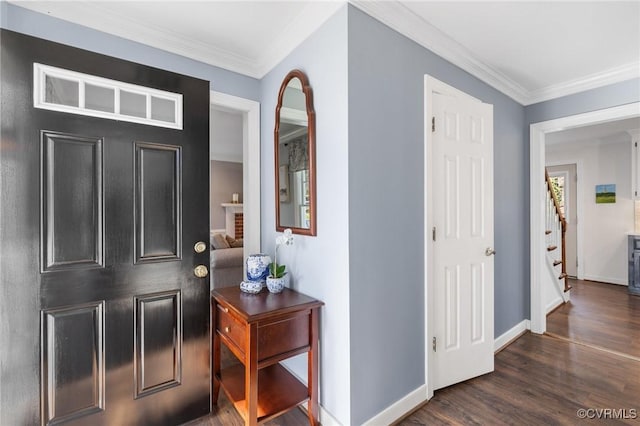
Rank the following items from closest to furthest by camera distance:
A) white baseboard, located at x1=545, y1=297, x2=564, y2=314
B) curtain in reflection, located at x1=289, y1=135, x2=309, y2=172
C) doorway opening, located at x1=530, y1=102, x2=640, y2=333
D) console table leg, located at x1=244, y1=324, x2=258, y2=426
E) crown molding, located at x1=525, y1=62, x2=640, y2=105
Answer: console table leg, located at x1=244, y1=324, x2=258, y2=426, curtain in reflection, located at x1=289, y1=135, x2=309, y2=172, crown molding, located at x1=525, y1=62, x2=640, y2=105, doorway opening, located at x1=530, y1=102, x2=640, y2=333, white baseboard, located at x1=545, y1=297, x2=564, y2=314

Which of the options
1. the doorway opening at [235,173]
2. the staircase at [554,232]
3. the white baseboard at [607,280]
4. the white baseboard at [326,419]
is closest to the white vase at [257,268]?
the doorway opening at [235,173]

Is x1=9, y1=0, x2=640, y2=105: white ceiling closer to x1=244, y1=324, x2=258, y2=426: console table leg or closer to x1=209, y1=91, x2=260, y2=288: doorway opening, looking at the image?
x1=209, y1=91, x2=260, y2=288: doorway opening

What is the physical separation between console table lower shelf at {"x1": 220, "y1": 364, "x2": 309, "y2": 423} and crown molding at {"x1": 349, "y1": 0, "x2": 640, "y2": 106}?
2.23m

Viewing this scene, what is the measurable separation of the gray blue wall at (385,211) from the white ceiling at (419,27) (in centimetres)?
16

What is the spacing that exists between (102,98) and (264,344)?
1572 mm

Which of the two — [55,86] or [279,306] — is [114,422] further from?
[55,86]

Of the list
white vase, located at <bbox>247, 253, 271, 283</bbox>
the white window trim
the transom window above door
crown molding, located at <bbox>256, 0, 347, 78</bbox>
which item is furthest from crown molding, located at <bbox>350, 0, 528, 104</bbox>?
the white window trim

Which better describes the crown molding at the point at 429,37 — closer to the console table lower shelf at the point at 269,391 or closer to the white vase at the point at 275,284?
the white vase at the point at 275,284

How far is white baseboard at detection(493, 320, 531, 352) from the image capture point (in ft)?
8.69

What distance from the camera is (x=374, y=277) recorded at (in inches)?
65.8

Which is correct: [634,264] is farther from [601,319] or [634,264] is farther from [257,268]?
[257,268]

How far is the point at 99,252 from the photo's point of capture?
60.6 inches

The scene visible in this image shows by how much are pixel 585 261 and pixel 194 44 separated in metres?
6.72

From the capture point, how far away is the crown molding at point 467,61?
A: 168 centimetres
